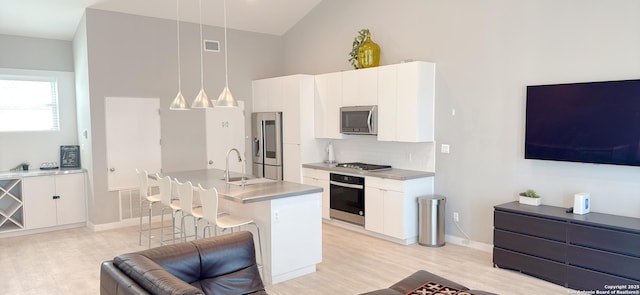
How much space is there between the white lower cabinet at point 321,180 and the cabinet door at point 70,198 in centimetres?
344

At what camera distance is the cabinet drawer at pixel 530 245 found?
4.05m

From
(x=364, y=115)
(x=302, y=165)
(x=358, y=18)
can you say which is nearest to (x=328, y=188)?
(x=302, y=165)

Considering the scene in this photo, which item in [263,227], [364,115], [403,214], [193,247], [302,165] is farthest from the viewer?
[302,165]

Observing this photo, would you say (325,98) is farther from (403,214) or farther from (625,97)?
(625,97)

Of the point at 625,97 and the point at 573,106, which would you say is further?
the point at 573,106

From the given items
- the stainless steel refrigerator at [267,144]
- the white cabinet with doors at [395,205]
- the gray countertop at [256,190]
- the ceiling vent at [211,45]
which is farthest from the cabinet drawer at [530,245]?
the ceiling vent at [211,45]

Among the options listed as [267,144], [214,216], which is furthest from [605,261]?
[267,144]

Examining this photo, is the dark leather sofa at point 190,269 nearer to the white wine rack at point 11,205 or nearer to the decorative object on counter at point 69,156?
the white wine rack at point 11,205

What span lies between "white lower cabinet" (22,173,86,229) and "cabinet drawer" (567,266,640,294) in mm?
6555

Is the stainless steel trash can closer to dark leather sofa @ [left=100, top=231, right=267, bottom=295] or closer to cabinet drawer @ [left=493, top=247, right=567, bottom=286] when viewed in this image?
cabinet drawer @ [left=493, top=247, right=567, bottom=286]

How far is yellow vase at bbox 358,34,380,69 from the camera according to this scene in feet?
20.1

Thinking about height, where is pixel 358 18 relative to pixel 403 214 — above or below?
above

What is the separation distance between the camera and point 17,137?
6.56 m

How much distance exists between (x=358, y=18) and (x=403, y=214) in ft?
10.2
